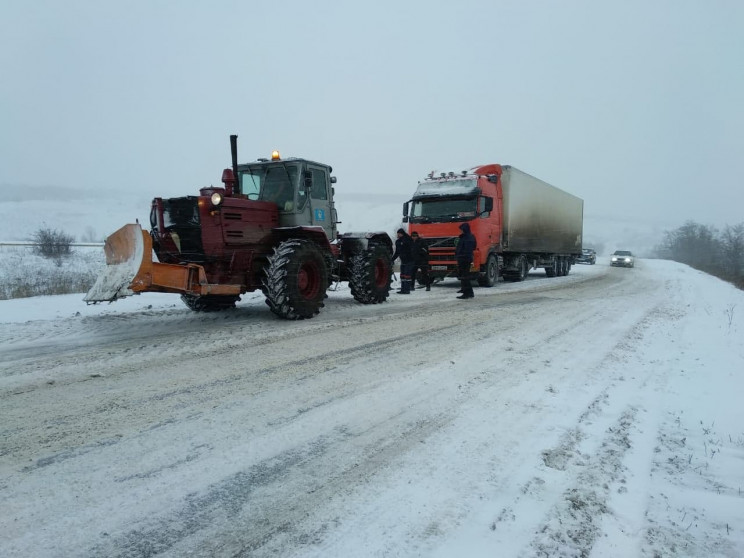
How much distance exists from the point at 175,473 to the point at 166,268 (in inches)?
171

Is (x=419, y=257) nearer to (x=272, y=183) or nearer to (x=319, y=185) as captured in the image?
(x=319, y=185)

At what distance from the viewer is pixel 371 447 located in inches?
117

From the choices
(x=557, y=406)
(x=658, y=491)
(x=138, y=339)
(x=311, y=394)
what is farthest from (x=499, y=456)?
A: (x=138, y=339)

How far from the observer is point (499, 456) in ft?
9.33

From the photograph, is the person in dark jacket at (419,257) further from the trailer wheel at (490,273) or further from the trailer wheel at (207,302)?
the trailer wheel at (207,302)

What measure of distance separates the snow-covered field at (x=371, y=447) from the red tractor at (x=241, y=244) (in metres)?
1.00

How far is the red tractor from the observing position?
6.34 m

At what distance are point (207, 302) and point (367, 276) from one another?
3.14m

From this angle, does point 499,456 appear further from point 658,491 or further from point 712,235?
point 712,235

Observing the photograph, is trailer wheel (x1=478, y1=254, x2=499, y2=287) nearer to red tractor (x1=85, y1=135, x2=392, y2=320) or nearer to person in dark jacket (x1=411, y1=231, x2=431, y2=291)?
person in dark jacket (x1=411, y1=231, x2=431, y2=291)

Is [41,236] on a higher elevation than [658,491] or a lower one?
higher

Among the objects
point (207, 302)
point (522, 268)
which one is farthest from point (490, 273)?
point (207, 302)

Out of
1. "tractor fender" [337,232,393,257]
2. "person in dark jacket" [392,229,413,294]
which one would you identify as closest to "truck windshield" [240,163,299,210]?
"tractor fender" [337,232,393,257]

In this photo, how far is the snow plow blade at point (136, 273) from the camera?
610 centimetres
